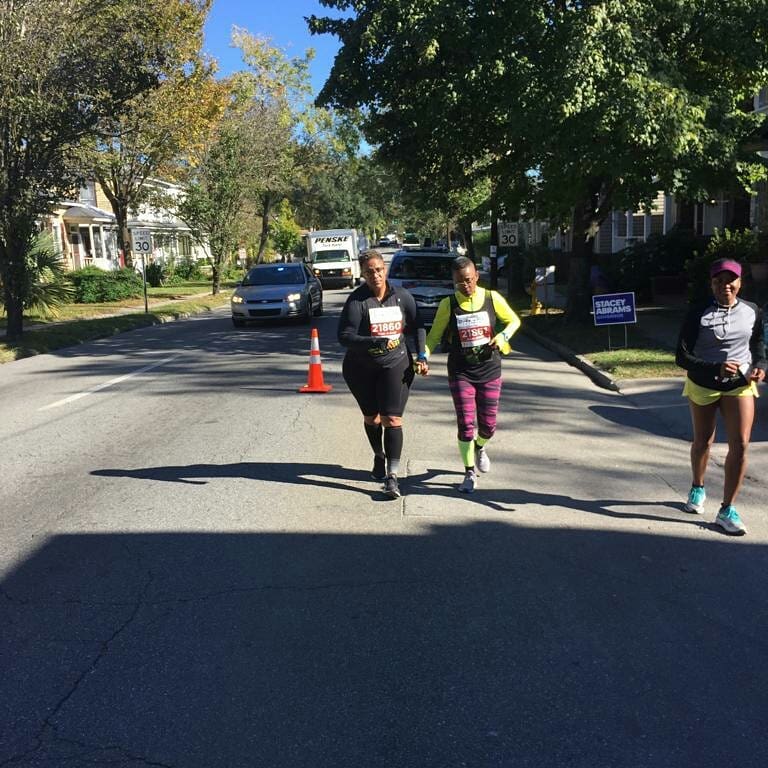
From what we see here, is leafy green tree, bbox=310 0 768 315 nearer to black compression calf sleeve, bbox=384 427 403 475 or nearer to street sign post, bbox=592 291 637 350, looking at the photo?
street sign post, bbox=592 291 637 350

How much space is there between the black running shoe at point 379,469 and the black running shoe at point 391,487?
396 millimetres

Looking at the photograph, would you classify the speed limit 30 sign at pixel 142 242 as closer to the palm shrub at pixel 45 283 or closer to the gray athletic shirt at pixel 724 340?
the palm shrub at pixel 45 283

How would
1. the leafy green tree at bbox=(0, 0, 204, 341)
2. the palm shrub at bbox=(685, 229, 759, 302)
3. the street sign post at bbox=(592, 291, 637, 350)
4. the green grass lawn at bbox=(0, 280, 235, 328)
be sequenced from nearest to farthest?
the street sign post at bbox=(592, 291, 637, 350) → the palm shrub at bbox=(685, 229, 759, 302) → the leafy green tree at bbox=(0, 0, 204, 341) → the green grass lawn at bbox=(0, 280, 235, 328)

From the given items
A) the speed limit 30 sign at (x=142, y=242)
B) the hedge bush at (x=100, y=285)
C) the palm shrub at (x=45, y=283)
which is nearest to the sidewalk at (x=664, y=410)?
the palm shrub at (x=45, y=283)

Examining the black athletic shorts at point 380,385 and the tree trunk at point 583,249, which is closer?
the black athletic shorts at point 380,385

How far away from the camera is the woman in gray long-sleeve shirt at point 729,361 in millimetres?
5211

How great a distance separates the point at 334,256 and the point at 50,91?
25.1 m

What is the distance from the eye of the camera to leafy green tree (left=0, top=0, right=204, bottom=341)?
51.3 feet

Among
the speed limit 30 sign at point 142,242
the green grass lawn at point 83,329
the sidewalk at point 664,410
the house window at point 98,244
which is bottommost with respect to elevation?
the sidewalk at point 664,410

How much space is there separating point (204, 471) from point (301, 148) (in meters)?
46.4

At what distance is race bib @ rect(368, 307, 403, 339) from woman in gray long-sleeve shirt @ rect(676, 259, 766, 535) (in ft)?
6.73

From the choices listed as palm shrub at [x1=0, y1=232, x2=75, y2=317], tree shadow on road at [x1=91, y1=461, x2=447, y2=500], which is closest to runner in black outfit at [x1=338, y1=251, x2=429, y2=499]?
tree shadow on road at [x1=91, y1=461, x2=447, y2=500]

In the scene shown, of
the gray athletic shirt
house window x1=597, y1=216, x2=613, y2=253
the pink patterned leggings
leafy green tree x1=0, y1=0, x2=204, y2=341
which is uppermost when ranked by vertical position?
leafy green tree x1=0, y1=0, x2=204, y2=341

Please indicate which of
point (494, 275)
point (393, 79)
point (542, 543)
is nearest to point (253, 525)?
point (542, 543)
